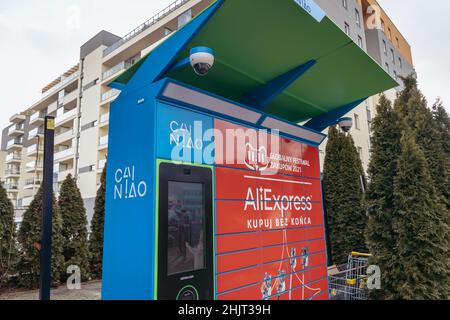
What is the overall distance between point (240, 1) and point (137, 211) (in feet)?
6.91

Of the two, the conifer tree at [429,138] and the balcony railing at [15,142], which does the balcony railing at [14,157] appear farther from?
the conifer tree at [429,138]

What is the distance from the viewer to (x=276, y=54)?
3.73 meters

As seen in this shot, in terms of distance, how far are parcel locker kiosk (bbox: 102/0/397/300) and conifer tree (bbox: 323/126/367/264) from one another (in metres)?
4.22

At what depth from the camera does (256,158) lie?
3.97m

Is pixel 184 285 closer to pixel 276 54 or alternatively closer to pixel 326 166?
pixel 276 54

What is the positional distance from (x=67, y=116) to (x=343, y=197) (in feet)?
93.7

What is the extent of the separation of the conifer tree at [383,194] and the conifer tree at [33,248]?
660 centimetres

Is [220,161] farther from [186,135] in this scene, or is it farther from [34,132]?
[34,132]

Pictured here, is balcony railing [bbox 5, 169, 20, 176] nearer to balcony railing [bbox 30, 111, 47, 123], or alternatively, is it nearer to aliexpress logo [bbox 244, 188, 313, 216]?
balcony railing [bbox 30, 111, 47, 123]

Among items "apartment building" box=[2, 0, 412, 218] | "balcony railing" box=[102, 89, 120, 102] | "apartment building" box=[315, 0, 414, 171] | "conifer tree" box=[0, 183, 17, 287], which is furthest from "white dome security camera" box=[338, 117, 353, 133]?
"balcony railing" box=[102, 89, 120, 102]

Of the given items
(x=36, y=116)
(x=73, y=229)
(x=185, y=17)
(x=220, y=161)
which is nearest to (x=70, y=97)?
(x=36, y=116)

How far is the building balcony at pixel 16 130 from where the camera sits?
4681 centimetres

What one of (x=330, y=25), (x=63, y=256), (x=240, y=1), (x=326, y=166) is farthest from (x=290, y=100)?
(x=63, y=256)

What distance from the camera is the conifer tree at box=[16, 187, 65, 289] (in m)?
6.77
